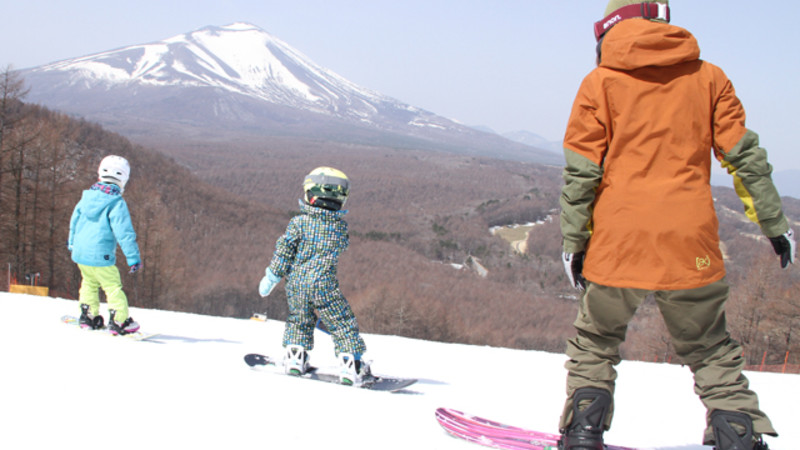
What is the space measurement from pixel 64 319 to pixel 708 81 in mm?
5567

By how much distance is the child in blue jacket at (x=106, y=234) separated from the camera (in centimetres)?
464

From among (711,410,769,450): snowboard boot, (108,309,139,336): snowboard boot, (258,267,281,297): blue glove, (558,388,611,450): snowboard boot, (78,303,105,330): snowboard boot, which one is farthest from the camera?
(78,303,105,330): snowboard boot

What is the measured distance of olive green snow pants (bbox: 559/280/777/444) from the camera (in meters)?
2.20

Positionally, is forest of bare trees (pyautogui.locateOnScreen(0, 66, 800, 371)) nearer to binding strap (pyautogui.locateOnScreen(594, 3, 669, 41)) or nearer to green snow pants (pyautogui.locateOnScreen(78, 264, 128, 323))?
binding strap (pyautogui.locateOnScreen(594, 3, 669, 41))

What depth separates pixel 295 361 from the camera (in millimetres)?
3867

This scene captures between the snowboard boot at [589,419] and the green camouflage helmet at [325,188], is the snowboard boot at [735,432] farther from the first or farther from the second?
the green camouflage helmet at [325,188]

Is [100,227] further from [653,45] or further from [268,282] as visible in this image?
[653,45]

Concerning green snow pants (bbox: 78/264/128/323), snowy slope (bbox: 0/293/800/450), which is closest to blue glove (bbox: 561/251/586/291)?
snowy slope (bbox: 0/293/800/450)

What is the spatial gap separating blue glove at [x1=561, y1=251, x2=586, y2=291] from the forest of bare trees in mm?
4975

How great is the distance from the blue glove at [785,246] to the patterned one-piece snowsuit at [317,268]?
2460mm

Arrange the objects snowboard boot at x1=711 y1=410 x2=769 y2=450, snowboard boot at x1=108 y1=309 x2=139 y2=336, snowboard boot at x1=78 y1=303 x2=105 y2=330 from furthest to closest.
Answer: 1. snowboard boot at x1=78 y1=303 x2=105 y2=330
2. snowboard boot at x1=108 y1=309 x2=139 y2=336
3. snowboard boot at x1=711 y1=410 x2=769 y2=450

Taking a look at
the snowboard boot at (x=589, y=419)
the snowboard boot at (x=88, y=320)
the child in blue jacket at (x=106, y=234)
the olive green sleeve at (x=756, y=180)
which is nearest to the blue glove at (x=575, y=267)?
the snowboard boot at (x=589, y=419)

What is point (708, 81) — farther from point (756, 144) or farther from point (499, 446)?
point (499, 446)

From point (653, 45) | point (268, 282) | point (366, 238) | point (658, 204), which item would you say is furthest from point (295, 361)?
point (366, 238)
